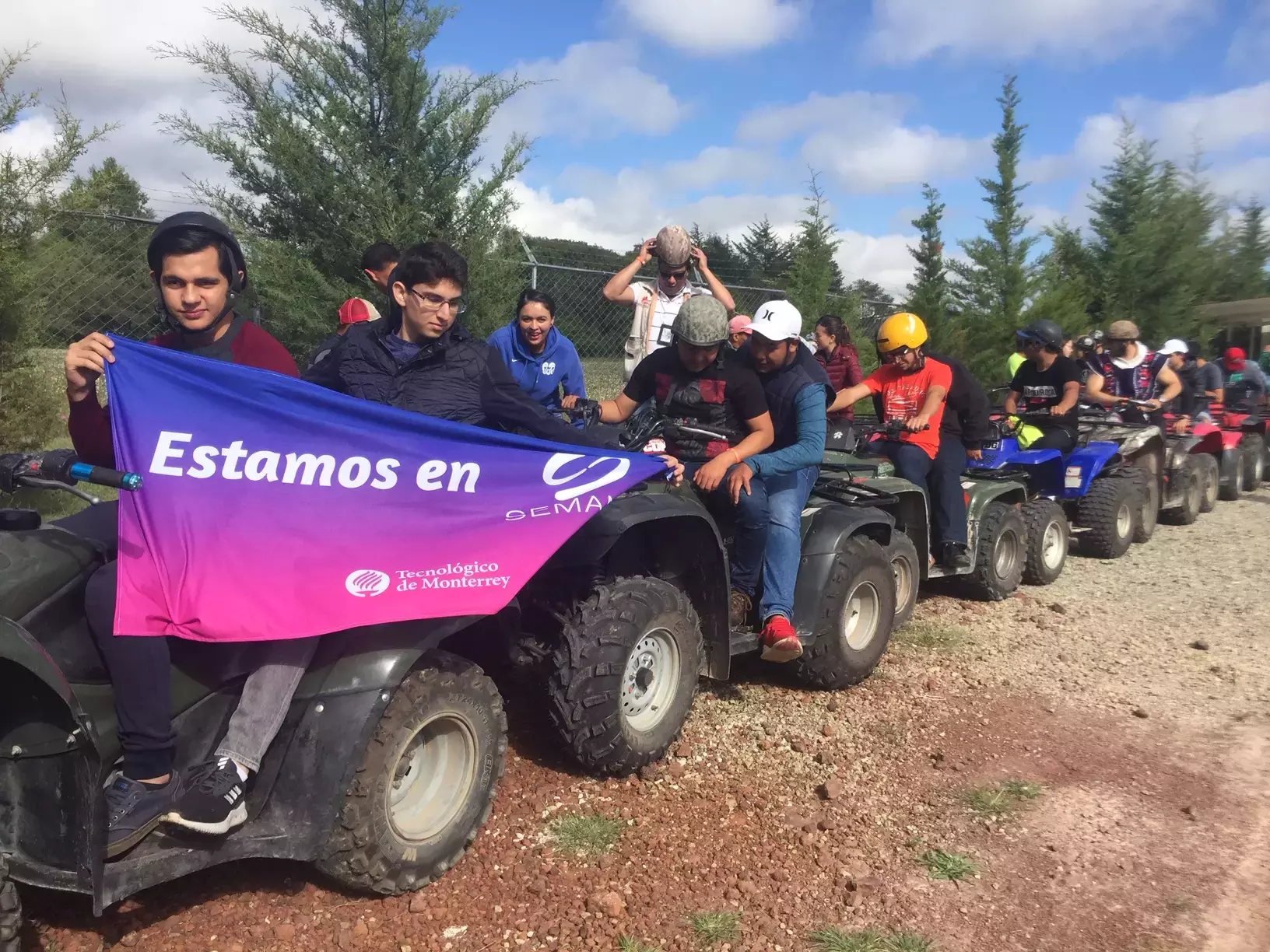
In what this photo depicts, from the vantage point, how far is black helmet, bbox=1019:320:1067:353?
827 cm

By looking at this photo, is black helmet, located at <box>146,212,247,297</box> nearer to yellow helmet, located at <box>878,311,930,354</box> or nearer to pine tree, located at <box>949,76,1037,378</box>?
yellow helmet, located at <box>878,311,930,354</box>

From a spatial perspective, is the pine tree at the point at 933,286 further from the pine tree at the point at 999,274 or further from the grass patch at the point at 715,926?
the grass patch at the point at 715,926

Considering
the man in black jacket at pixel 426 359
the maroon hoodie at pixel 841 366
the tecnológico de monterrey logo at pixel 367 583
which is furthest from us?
the maroon hoodie at pixel 841 366

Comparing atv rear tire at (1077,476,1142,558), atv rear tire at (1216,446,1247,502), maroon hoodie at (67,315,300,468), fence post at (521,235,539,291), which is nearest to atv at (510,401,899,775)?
maroon hoodie at (67,315,300,468)

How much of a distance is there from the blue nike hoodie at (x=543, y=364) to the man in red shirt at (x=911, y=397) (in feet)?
5.67

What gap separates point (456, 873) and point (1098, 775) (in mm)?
2785

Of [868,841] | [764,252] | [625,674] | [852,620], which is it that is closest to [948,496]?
[852,620]

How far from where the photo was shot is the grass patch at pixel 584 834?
3.42 m

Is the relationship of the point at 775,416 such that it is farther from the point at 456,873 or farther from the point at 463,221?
the point at 463,221

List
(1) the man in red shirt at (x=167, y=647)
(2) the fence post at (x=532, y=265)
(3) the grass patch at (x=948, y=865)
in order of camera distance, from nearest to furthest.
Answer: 1. (1) the man in red shirt at (x=167, y=647)
2. (3) the grass patch at (x=948, y=865)
3. (2) the fence post at (x=532, y=265)

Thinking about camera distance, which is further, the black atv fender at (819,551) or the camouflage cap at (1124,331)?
the camouflage cap at (1124,331)

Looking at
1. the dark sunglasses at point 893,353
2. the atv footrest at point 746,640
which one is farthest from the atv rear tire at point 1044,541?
the atv footrest at point 746,640

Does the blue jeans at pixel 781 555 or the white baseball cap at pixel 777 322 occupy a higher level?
the white baseball cap at pixel 777 322

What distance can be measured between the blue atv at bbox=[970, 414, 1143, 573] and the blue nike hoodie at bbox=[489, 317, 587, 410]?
3306 mm
